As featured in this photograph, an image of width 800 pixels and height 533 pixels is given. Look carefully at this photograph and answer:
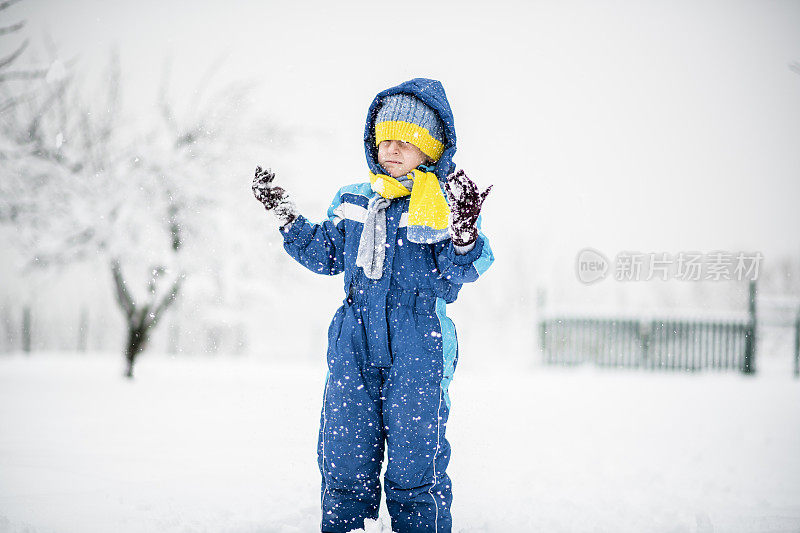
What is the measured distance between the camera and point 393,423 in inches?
76.9

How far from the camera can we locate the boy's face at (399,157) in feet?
6.95

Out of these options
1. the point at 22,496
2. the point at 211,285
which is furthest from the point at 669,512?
the point at 211,285

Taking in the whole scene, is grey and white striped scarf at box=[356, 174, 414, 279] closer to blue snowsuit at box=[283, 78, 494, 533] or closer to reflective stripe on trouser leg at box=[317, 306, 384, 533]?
blue snowsuit at box=[283, 78, 494, 533]

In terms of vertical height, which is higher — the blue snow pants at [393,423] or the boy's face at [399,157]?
the boy's face at [399,157]

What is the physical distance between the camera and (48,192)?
7.30 metres

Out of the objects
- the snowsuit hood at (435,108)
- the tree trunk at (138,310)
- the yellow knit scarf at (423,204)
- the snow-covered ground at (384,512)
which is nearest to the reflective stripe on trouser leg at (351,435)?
the snow-covered ground at (384,512)

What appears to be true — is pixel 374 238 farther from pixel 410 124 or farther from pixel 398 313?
pixel 410 124

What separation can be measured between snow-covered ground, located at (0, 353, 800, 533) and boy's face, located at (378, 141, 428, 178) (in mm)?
1216

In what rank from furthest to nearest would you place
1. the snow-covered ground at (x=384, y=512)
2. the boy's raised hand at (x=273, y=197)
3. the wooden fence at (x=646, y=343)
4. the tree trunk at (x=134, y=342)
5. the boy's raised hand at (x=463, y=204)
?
the wooden fence at (x=646, y=343) < the tree trunk at (x=134, y=342) < the snow-covered ground at (x=384, y=512) < the boy's raised hand at (x=273, y=197) < the boy's raised hand at (x=463, y=204)

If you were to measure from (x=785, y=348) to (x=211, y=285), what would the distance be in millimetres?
15124

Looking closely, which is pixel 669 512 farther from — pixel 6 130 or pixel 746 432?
pixel 6 130

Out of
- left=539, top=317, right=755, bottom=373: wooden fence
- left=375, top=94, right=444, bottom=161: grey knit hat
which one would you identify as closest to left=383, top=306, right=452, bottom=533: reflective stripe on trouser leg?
left=375, top=94, right=444, bottom=161: grey knit hat

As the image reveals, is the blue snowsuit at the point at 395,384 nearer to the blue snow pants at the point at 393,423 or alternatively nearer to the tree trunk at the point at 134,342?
the blue snow pants at the point at 393,423

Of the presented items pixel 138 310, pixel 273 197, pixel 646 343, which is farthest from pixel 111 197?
pixel 646 343
